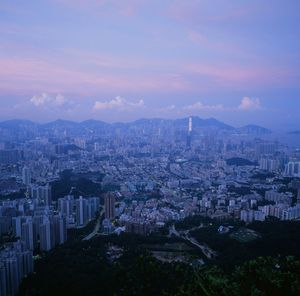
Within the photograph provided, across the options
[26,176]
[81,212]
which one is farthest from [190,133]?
[81,212]

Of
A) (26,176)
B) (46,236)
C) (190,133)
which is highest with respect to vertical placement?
(190,133)

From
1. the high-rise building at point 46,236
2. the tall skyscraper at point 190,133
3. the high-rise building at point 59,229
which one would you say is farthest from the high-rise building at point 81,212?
the tall skyscraper at point 190,133

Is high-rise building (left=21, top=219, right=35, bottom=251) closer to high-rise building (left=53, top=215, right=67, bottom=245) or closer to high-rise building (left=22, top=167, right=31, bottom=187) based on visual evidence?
high-rise building (left=53, top=215, right=67, bottom=245)

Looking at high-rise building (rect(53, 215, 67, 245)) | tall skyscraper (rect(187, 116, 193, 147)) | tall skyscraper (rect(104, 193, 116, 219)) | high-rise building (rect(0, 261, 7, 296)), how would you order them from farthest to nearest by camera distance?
tall skyscraper (rect(187, 116, 193, 147)) < tall skyscraper (rect(104, 193, 116, 219)) < high-rise building (rect(53, 215, 67, 245)) < high-rise building (rect(0, 261, 7, 296))

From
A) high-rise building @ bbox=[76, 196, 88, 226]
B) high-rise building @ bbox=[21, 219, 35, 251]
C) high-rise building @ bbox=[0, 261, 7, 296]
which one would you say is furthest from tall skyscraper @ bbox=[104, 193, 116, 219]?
high-rise building @ bbox=[0, 261, 7, 296]

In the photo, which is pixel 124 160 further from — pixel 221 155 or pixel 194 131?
pixel 194 131

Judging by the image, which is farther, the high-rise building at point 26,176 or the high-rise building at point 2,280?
the high-rise building at point 26,176

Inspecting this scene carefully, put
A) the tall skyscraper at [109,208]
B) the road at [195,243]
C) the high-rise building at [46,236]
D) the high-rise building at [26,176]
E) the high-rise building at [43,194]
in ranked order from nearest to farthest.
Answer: the road at [195,243] → the high-rise building at [46,236] → the tall skyscraper at [109,208] → the high-rise building at [43,194] → the high-rise building at [26,176]

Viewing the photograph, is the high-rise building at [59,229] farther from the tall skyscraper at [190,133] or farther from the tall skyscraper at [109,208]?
the tall skyscraper at [190,133]

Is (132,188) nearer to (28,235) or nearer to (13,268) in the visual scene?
(28,235)
